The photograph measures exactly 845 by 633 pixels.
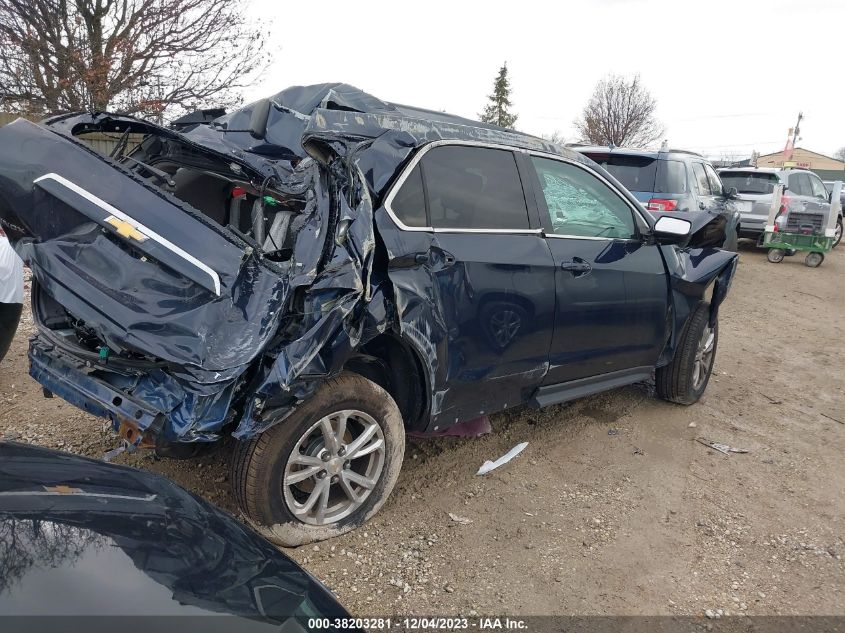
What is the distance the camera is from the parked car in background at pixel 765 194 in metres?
12.1

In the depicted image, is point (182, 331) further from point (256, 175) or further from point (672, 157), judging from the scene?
point (672, 157)

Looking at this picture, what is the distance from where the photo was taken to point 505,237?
325cm

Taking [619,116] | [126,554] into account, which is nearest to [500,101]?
[619,116]

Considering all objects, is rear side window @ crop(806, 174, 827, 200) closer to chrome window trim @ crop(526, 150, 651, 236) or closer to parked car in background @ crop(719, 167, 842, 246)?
parked car in background @ crop(719, 167, 842, 246)

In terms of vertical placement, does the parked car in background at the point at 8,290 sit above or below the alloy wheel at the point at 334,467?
above

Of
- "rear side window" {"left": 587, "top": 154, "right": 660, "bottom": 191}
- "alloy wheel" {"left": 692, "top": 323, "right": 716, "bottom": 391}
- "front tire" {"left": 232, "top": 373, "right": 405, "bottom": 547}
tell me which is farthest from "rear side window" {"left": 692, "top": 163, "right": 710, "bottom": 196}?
"front tire" {"left": 232, "top": 373, "right": 405, "bottom": 547}

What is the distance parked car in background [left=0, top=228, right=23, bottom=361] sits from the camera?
393 centimetres

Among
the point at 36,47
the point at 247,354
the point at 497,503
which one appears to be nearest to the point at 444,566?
the point at 497,503

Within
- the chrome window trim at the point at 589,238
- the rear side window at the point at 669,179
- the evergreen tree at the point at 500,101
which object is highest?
the evergreen tree at the point at 500,101

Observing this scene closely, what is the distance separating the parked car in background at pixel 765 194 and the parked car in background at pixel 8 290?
12.0 m

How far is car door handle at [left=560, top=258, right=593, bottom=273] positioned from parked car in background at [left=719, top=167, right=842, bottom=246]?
10.0 m

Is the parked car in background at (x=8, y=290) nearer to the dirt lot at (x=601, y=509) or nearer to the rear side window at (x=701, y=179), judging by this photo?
the dirt lot at (x=601, y=509)

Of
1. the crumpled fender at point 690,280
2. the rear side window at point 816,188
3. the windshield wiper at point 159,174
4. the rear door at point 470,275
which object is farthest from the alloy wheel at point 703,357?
the rear side window at point 816,188

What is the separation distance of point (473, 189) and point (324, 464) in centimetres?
153
